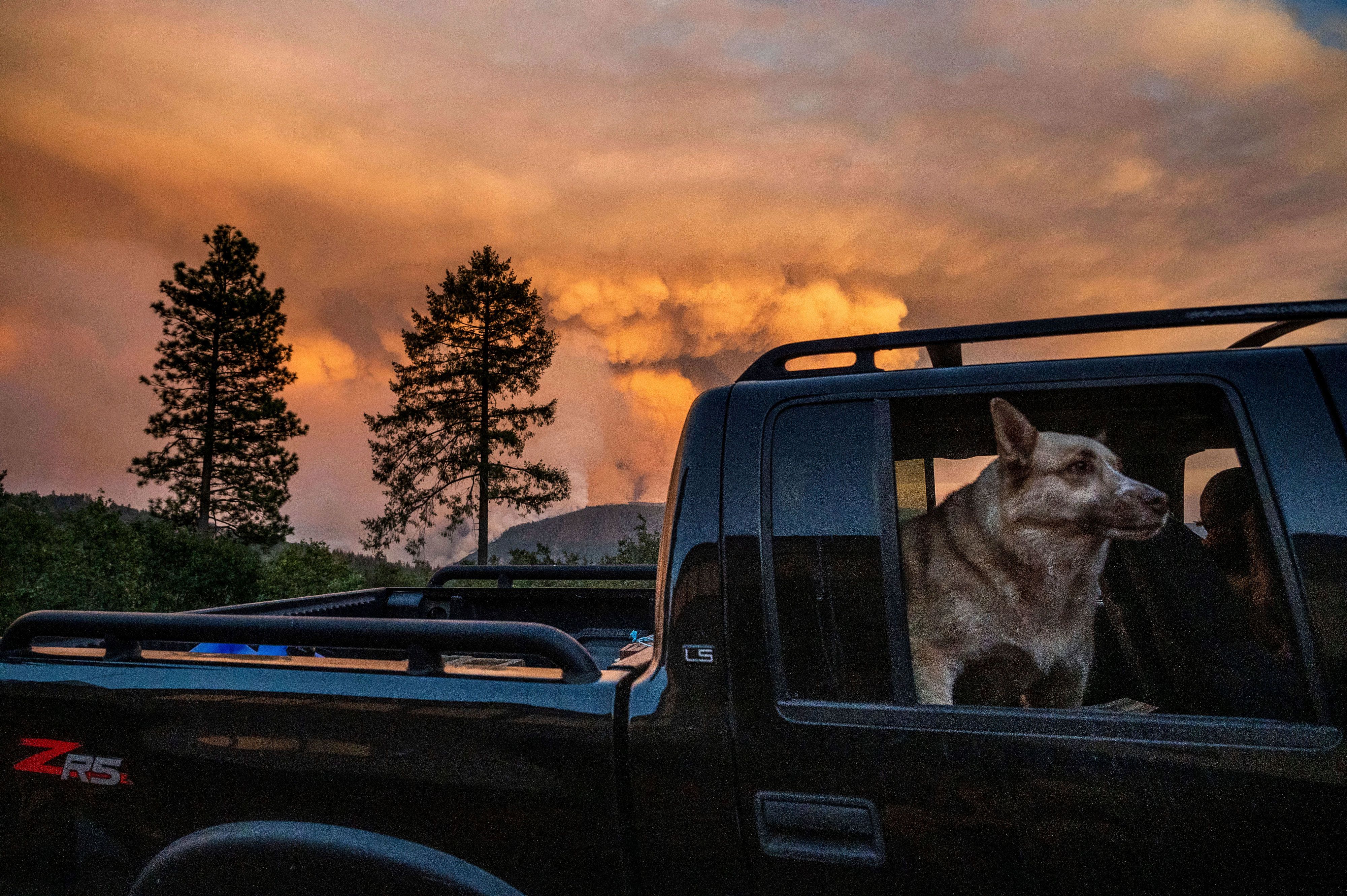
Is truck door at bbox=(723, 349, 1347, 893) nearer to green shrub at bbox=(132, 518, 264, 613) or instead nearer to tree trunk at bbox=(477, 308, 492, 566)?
green shrub at bbox=(132, 518, 264, 613)

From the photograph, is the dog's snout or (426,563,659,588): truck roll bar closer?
the dog's snout

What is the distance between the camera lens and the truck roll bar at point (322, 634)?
1.73 metres

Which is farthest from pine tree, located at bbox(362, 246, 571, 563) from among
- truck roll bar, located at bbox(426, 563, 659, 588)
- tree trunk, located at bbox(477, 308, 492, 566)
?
truck roll bar, located at bbox(426, 563, 659, 588)

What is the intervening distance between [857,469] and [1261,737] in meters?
0.89

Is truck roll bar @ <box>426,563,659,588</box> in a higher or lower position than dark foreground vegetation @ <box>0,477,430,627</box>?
lower

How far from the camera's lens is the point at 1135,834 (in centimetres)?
136

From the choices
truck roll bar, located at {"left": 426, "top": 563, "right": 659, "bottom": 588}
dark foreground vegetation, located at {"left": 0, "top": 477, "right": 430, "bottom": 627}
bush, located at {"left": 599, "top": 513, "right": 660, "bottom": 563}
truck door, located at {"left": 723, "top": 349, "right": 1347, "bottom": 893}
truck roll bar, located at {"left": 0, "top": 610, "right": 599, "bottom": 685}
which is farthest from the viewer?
bush, located at {"left": 599, "top": 513, "right": 660, "bottom": 563}

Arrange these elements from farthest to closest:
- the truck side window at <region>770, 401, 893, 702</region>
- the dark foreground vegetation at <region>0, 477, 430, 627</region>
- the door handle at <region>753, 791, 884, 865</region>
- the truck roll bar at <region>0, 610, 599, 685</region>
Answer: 1. the dark foreground vegetation at <region>0, 477, 430, 627</region>
2. the truck roll bar at <region>0, 610, 599, 685</region>
3. the truck side window at <region>770, 401, 893, 702</region>
4. the door handle at <region>753, 791, 884, 865</region>

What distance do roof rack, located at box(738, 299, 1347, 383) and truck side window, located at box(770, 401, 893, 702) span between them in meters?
0.17

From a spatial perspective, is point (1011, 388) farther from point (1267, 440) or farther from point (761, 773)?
point (761, 773)

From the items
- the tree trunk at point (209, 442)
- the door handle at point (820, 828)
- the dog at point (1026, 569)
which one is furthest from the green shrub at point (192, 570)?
the dog at point (1026, 569)

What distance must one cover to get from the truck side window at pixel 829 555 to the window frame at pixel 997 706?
14 millimetres

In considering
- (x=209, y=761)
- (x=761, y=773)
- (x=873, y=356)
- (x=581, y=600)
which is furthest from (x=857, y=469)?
(x=581, y=600)

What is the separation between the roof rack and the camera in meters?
1.71
